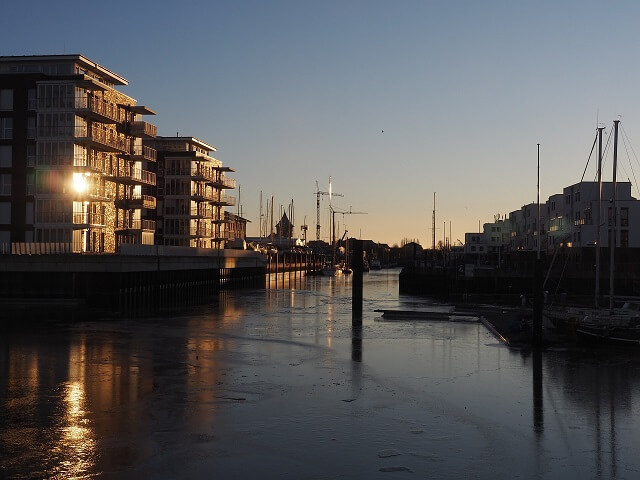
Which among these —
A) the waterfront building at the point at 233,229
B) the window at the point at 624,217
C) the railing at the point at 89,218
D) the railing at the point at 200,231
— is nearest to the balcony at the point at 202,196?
the railing at the point at 200,231

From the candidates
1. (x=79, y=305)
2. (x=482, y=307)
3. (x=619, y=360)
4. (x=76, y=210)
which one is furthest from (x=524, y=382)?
(x=76, y=210)

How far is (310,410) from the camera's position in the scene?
21719 mm

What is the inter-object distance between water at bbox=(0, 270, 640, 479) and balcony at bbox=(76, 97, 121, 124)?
43790 mm

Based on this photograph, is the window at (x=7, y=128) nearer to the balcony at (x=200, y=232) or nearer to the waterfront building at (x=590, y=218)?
Answer: the balcony at (x=200, y=232)

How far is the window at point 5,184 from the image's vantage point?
252 feet

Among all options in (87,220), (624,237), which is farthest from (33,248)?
(624,237)

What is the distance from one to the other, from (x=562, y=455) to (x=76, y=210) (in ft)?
225

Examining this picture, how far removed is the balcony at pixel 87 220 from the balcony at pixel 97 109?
1083cm

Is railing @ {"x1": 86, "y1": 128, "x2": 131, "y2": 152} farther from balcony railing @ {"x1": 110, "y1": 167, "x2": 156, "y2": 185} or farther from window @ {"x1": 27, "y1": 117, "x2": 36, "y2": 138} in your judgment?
window @ {"x1": 27, "y1": 117, "x2": 36, "y2": 138}

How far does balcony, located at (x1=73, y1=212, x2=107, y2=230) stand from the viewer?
7694 cm

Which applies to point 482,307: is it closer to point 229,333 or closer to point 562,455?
point 229,333

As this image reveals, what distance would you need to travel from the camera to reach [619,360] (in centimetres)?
3294

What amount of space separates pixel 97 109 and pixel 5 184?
12.7 metres

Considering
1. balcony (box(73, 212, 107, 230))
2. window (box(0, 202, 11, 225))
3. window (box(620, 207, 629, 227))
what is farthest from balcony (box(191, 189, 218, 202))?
window (box(620, 207, 629, 227))
